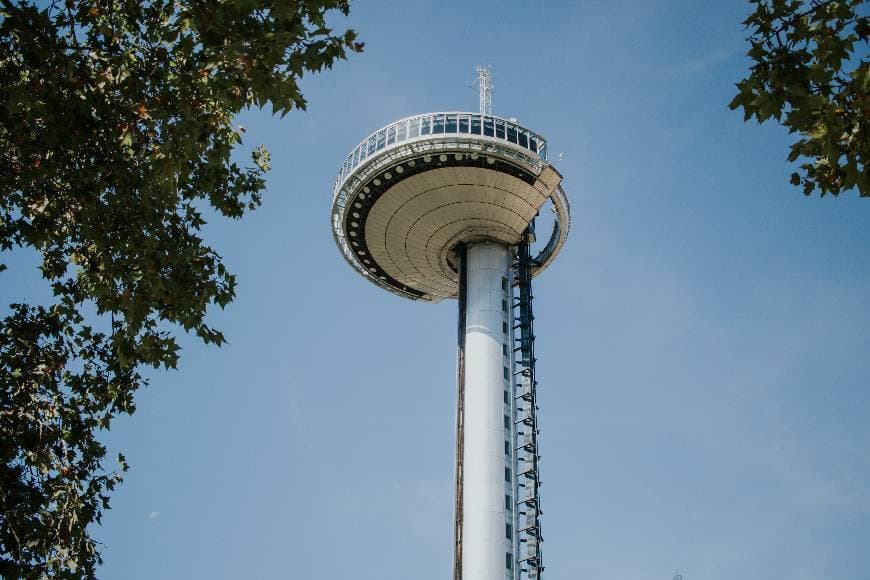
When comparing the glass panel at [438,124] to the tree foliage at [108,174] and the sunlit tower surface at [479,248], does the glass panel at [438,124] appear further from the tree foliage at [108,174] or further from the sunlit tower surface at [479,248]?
the tree foliage at [108,174]

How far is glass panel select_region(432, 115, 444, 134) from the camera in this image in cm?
5306

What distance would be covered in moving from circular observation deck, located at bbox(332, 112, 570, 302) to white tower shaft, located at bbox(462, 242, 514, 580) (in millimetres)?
2921

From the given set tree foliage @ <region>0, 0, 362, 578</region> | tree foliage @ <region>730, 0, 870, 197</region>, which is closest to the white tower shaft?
tree foliage @ <region>0, 0, 362, 578</region>

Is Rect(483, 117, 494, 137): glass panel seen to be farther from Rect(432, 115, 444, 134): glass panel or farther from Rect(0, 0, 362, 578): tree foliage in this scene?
Rect(0, 0, 362, 578): tree foliage

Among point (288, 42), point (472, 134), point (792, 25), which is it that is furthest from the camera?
point (472, 134)

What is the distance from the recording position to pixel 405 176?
54.8 metres

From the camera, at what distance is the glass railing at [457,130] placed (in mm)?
52969

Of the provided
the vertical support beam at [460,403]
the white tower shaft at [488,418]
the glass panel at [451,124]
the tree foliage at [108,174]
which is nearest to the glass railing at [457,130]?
the glass panel at [451,124]

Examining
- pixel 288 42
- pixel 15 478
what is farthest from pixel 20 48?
pixel 15 478

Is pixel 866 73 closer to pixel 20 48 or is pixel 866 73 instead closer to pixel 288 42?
pixel 288 42

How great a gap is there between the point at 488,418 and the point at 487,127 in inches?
795

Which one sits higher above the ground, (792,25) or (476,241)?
(476,241)

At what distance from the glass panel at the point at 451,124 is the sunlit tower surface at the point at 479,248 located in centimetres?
7

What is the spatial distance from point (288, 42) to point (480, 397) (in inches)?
1569
